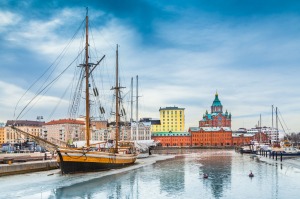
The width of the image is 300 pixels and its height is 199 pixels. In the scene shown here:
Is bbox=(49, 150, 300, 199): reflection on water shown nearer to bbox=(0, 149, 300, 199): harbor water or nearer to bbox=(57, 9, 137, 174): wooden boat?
bbox=(0, 149, 300, 199): harbor water

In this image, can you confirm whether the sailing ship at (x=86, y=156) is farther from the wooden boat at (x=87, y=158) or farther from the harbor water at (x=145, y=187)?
the harbor water at (x=145, y=187)

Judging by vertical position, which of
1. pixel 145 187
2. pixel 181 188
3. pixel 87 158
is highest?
pixel 87 158

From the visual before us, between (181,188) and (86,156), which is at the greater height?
(86,156)

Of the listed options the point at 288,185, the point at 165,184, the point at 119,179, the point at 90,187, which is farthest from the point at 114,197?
the point at 288,185

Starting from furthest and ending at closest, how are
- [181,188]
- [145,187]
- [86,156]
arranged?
[86,156], [145,187], [181,188]

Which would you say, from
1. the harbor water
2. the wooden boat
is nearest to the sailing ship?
the wooden boat

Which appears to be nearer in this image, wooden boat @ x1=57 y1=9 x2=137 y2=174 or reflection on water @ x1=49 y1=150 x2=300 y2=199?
reflection on water @ x1=49 y1=150 x2=300 y2=199

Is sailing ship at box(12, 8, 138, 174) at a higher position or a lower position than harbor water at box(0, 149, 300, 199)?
higher

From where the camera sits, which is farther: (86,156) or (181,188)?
(86,156)

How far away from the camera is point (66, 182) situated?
1612 inches

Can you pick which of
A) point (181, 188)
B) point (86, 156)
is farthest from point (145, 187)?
point (86, 156)

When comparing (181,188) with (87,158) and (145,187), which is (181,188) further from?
(87,158)

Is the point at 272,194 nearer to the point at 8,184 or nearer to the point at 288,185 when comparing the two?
the point at 288,185

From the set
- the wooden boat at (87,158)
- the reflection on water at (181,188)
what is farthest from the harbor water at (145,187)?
the wooden boat at (87,158)
